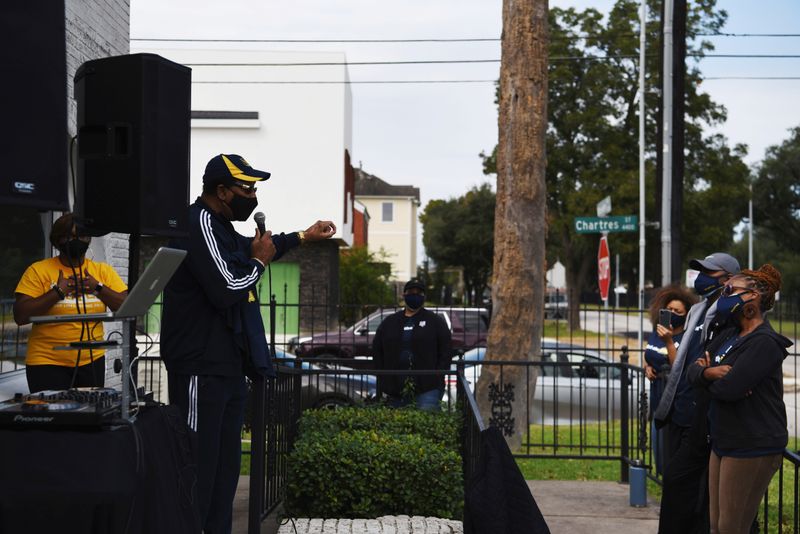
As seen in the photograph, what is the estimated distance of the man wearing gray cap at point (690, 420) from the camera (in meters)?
6.52

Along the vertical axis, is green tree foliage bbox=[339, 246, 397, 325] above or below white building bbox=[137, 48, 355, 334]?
below

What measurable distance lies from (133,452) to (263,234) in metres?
1.74

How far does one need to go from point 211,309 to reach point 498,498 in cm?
166

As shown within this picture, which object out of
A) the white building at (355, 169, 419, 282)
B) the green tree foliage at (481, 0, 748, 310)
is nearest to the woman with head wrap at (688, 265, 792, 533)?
the green tree foliage at (481, 0, 748, 310)

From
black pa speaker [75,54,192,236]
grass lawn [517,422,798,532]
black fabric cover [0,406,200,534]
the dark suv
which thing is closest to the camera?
black fabric cover [0,406,200,534]

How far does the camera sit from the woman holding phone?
755cm

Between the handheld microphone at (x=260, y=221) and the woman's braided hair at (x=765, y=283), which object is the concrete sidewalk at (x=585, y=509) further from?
the handheld microphone at (x=260, y=221)

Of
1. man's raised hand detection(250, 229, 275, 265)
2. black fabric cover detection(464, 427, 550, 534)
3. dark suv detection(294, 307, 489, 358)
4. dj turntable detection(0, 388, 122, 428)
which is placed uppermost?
man's raised hand detection(250, 229, 275, 265)

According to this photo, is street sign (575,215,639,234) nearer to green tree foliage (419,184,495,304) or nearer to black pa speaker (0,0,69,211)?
black pa speaker (0,0,69,211)

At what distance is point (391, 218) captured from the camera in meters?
80.7

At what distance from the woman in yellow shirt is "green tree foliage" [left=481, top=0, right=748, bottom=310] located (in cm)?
3658

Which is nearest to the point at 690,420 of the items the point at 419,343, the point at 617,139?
the point at 419,343

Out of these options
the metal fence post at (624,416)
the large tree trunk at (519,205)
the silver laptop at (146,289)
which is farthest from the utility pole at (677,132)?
the silver laptop at (146,289)

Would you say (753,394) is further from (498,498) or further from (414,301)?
(414,301)
